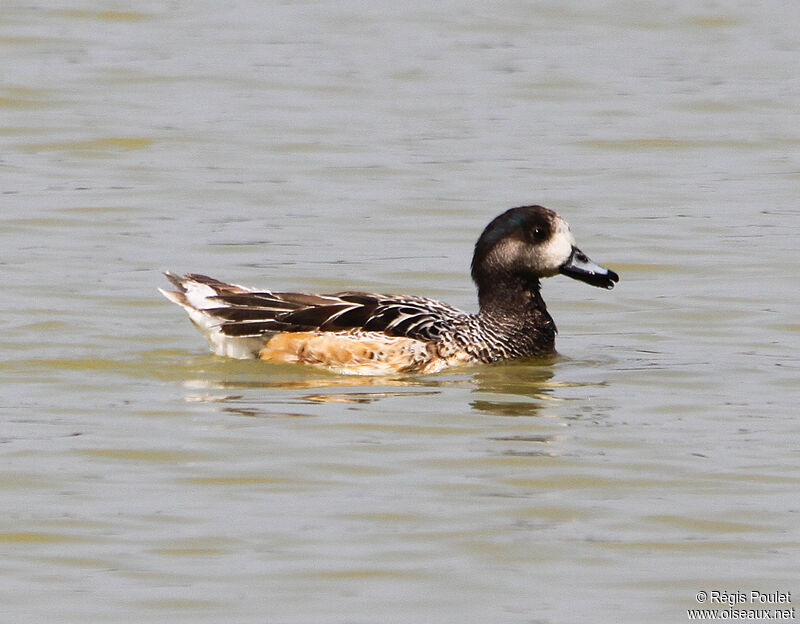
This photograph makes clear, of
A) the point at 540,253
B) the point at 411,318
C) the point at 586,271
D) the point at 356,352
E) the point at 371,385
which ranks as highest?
the point at 540,253

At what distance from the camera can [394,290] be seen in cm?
1484

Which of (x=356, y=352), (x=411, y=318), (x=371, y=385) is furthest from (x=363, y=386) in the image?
(x=411, y=318)

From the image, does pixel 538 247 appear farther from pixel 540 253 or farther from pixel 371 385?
pixel 371 385

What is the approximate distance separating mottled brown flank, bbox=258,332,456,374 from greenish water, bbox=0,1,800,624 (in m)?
0.13

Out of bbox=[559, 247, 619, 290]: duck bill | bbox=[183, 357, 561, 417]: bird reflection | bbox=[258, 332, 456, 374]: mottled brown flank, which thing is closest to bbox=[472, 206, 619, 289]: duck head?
bbox=[559, 247, 619, 290]: duck bill

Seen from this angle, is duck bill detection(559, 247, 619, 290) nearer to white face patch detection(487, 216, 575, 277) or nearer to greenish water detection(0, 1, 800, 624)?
white face patch detection(487, 216, 575, 277)

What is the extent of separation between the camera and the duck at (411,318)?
40.2 feet

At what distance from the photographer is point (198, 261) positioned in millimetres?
15484

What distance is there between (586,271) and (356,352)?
164 cm

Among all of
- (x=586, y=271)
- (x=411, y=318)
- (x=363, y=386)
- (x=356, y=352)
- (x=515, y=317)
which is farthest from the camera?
(x=515, y=317)

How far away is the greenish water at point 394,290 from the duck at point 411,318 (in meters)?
0.18

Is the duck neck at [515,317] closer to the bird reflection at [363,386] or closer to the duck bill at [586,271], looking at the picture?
the bird reflection at [363,386]

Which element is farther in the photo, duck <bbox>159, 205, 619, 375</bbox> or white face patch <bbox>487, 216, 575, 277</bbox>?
white face patch <bbox>487, 216, 575, 277</bbox>

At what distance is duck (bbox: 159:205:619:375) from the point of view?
1227 cm
